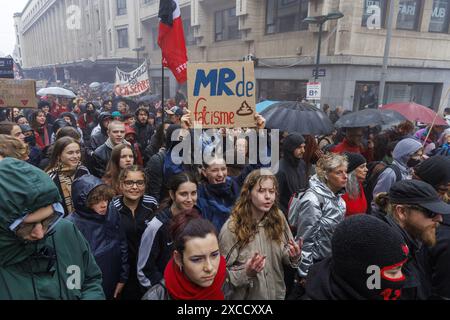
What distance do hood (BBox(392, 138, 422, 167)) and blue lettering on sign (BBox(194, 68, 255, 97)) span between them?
2.00 meters

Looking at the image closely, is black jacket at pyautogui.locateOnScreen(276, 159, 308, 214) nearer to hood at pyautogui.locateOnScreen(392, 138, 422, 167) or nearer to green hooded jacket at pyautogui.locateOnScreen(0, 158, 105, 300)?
hood at pyautogui.locateOnScreen(392, 138, 422, 167)

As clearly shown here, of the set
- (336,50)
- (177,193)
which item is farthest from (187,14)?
(177,193)

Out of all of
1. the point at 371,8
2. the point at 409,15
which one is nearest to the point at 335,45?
the point at 371,8

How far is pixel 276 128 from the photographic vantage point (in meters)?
5.06

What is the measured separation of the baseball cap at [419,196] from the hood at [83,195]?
2.24 m

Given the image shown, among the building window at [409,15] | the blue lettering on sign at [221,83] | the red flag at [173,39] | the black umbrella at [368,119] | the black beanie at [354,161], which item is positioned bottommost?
the black beanie at [354,161]

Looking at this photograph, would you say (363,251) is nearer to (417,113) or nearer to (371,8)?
(417,113)

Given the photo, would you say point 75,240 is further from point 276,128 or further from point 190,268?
point 276,128

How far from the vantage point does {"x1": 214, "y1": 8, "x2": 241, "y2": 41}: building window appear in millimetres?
20062

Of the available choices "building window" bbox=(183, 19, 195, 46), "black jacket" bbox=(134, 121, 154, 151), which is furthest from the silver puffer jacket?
"building window" bbox=(183, 19, 195, 46)

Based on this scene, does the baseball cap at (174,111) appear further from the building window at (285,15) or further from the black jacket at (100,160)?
the building window at (285,15)

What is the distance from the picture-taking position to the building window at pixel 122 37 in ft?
109

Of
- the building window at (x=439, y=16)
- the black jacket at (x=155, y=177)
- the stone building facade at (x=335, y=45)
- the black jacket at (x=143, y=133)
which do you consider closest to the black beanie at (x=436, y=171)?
the black jacket at (x=155, y=177)

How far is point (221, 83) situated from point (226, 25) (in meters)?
18.7
